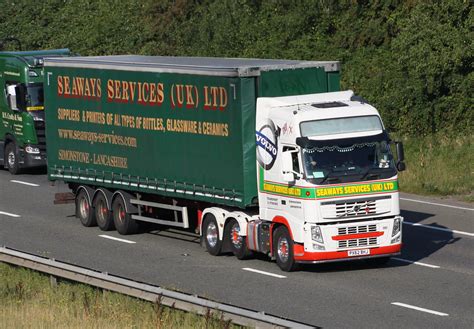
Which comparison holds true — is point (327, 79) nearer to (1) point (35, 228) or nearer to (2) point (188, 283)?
(2) point (188, 283)

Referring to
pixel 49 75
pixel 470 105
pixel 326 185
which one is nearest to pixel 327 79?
pixel 326 185

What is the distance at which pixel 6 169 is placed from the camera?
3903 cm

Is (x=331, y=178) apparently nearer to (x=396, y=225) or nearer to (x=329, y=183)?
(x=329, y=183)

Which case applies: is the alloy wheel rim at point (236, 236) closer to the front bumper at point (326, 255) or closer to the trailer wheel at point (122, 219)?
the front bumper at point (326, 255)

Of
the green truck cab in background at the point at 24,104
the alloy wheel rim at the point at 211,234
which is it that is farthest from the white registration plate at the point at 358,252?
the green truck cab in background at the point at 24,104

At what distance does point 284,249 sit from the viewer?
21.0 m

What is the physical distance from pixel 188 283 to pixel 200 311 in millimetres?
5484

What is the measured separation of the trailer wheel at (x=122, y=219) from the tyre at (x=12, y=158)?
11684 millimetres

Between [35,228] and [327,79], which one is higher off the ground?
[327,79]

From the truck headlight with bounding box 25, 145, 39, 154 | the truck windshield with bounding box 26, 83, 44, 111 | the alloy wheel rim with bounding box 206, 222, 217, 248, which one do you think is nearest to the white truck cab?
the alloy wheel rim with bounding box 206, 222, 217, 248

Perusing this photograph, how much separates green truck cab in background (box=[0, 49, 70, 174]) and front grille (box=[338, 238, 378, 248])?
1748cm

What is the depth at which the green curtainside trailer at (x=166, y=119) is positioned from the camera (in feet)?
71.2

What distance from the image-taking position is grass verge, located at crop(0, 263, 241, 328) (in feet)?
49.9

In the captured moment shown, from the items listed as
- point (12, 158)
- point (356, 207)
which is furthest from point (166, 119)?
point (12, 158)
